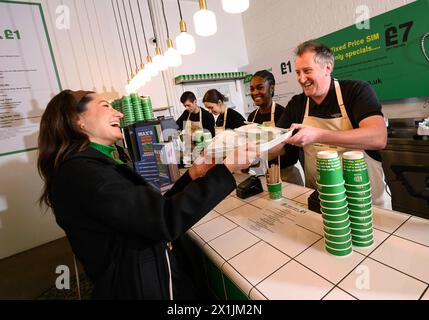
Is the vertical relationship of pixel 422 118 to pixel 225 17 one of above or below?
below

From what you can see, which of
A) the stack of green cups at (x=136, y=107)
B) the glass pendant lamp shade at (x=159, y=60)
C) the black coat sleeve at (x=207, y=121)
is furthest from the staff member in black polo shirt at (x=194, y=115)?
the glass pendant lamp shade at (x=159, y=60)

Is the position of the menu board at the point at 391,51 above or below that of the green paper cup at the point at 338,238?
above

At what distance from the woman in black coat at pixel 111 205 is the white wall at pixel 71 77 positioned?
282 centimetres

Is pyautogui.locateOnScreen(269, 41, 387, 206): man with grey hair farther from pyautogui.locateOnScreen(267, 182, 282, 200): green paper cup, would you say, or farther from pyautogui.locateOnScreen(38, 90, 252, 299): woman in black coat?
pyautogui.locateOnScreen(38, 90, 252, 299): woman in black coat

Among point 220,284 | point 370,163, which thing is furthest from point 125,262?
point 370,163

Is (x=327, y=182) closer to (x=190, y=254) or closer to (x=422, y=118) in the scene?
(x=190, y=254)

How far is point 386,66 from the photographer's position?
267 centimetres

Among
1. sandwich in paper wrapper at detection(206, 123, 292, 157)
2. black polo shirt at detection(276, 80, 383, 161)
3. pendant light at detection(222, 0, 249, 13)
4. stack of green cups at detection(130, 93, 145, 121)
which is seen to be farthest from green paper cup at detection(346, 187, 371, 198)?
stack of green cups at detection(130, 93, 145, 121)

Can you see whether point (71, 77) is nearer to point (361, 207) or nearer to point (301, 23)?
point (301, 23)

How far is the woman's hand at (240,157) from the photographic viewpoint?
88cm

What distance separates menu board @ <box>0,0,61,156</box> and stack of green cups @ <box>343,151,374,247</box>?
12.1 ft

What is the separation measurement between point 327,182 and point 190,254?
0.75m

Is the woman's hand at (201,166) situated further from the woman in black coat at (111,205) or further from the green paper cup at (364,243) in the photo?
the green paper cup at (364,243)

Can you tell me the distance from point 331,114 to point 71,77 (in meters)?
3.40
